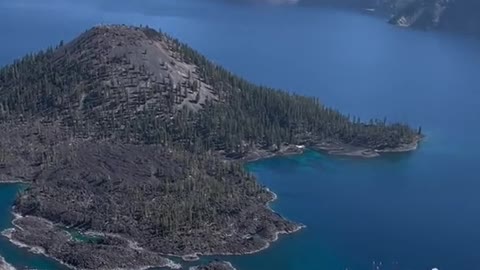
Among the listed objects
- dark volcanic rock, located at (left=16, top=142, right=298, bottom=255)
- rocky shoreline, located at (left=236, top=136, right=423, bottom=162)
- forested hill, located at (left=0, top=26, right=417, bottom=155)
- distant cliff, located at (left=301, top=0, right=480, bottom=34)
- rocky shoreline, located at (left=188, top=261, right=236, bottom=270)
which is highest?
distant cliff, located at (left=301, top=0, right=480, bottom=34)

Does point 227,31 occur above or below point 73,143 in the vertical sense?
above

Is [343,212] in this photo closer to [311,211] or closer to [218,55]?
[311,211]

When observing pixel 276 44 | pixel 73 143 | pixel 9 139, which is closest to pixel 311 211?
pixel 73 143

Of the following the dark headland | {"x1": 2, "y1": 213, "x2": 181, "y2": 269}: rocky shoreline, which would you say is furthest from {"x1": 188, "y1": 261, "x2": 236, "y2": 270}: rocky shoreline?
the dark headland

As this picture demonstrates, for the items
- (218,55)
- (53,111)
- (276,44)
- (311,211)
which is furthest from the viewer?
(276,44)

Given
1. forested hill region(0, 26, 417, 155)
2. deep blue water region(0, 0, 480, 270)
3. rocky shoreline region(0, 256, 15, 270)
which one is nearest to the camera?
rocky shoreline region(0, 256, 15, 270)

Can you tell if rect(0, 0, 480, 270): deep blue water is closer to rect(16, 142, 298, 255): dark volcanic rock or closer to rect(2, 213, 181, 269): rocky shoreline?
rect(2, 213, 181, 269): rocky shoreline
